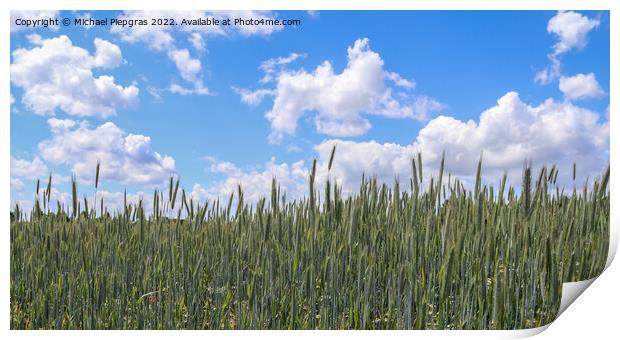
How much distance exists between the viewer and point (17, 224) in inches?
117

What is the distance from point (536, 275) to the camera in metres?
2.52

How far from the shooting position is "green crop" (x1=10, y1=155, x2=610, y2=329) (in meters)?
2.52

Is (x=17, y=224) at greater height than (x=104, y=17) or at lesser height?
lesser

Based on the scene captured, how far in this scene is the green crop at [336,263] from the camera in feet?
8.26

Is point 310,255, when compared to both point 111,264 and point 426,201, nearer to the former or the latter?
point 426,201

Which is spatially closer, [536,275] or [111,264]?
[536,275]

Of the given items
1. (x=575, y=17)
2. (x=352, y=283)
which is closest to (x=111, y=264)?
(x=352, y=283)

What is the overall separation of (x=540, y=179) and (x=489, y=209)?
0.84ft

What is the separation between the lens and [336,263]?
8.41ft

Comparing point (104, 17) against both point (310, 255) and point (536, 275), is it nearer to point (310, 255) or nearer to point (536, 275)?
point (310, 255)
